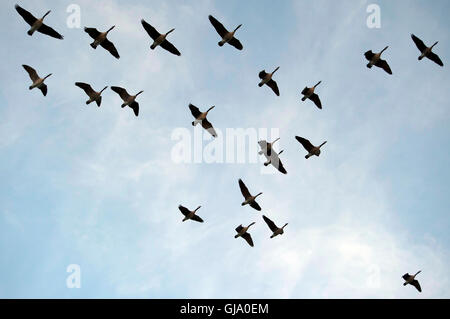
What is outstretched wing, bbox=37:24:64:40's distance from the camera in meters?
36.8

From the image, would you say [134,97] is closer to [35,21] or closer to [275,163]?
[35,21]

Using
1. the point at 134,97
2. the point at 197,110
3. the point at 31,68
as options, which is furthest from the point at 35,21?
the point at 197,110

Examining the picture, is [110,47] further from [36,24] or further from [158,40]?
[36,24]

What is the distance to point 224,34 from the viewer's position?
39438 millimetres

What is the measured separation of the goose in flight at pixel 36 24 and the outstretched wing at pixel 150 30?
612 cm

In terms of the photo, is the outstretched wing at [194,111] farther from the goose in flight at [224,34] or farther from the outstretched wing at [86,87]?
the outstretched wing at [86,87]

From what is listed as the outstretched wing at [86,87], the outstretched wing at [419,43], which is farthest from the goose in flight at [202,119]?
the outstretched wing at [419,43]

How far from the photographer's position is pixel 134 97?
4028 centimetres

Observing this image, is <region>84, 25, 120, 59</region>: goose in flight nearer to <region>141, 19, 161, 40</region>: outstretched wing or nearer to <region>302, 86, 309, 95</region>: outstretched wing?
<region>141, 19, 161, 40</region>: outstretched wing

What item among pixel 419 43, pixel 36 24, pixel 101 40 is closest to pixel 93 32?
pixel 101 40

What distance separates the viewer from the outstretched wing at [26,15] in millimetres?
35559
